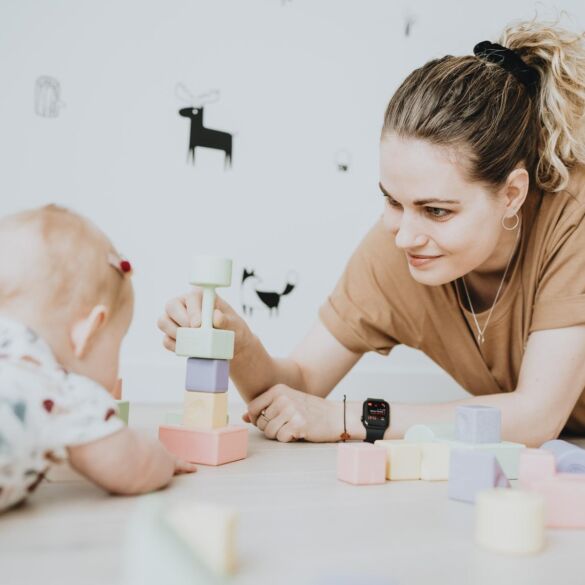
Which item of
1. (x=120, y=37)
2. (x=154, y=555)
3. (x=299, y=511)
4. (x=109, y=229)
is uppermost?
(x=120, y=37)

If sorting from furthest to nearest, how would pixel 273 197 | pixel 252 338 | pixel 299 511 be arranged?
1. pixel 273 197
2. pixel 252 338
3. pixel 299 511

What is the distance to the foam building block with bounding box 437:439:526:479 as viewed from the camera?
100 centimetres

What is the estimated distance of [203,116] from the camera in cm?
219

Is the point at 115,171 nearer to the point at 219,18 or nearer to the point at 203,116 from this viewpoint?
the point at 203,116

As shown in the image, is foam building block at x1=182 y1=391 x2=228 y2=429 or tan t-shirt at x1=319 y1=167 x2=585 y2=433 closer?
foam building block at x1=182 y1=391 x2=228 y2=429

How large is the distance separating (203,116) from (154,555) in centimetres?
193

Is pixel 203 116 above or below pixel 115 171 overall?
above

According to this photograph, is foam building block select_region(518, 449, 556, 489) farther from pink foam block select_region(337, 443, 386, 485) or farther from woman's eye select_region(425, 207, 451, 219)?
woman's eye select_region(425, 207, 451, 219)

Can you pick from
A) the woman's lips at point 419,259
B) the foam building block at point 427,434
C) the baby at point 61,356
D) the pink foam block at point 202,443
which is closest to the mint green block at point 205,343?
the pink foam block at point 202,443

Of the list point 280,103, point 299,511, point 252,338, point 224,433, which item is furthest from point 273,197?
point 299,511

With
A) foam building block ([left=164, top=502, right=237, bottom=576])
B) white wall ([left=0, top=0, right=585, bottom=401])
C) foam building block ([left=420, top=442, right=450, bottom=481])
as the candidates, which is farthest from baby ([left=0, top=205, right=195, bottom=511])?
white wall ([left=0, top=0, right=585, bottom=401])

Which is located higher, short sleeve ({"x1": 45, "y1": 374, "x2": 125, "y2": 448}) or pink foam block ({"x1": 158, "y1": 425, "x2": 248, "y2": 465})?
short sleeve ({"x1": 45, "y1": 374, "x2": 125, "y2": 448})

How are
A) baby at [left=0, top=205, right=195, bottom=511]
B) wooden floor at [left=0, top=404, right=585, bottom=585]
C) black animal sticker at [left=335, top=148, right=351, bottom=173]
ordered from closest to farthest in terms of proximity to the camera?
1. wooden floor at [left=0, top=404, right=585, bottom=585]
2. baby at [left=0, top=205, right=195, bottom=511]
3. black animal sticker at [left=335, top=148, right=351, bottom=173]

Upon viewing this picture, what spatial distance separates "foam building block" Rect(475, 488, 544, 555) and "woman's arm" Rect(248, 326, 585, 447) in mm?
563
